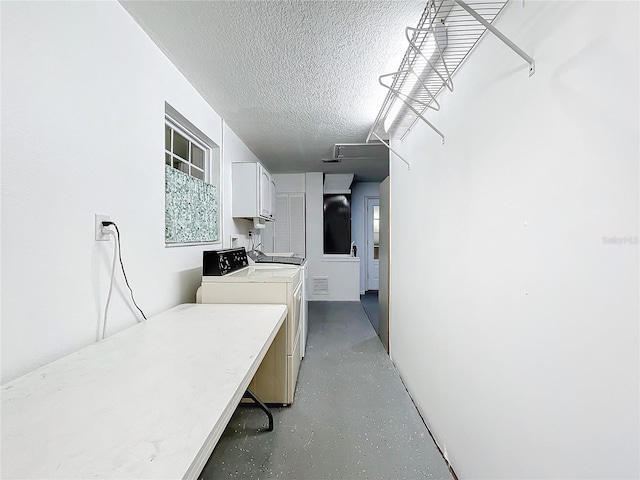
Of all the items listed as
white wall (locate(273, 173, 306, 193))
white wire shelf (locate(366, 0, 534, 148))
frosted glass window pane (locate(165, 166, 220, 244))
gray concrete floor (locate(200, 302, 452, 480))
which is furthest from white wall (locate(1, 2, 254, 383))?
white wall (locate(273, 173, 306, 193))

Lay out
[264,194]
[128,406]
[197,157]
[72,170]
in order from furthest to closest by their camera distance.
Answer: [264,194] → [197,157] → [72,170] → [128,406]

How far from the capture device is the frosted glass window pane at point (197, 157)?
2449 mm

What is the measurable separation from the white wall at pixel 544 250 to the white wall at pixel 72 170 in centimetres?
160

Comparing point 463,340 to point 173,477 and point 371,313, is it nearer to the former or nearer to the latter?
point 173,477

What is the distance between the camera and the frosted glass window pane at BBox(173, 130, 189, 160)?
2117 mm

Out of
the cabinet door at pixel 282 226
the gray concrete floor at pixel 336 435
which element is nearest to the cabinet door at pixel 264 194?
the cabinet door at pixel 282 226

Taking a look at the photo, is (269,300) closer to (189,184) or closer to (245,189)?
(189,184)

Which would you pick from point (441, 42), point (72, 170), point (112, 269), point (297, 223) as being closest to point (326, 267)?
point (297, 223)

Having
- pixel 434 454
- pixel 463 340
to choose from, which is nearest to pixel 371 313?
pixel 434 454

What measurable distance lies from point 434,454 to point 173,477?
63.0 inches

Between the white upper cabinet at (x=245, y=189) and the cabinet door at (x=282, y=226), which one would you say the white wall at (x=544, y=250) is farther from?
the cabinet door at (x=282, y=226)

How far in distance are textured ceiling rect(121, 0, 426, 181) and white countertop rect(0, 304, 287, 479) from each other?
1528 millimetres

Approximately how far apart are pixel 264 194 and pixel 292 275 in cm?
168

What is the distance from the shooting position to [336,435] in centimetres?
176
